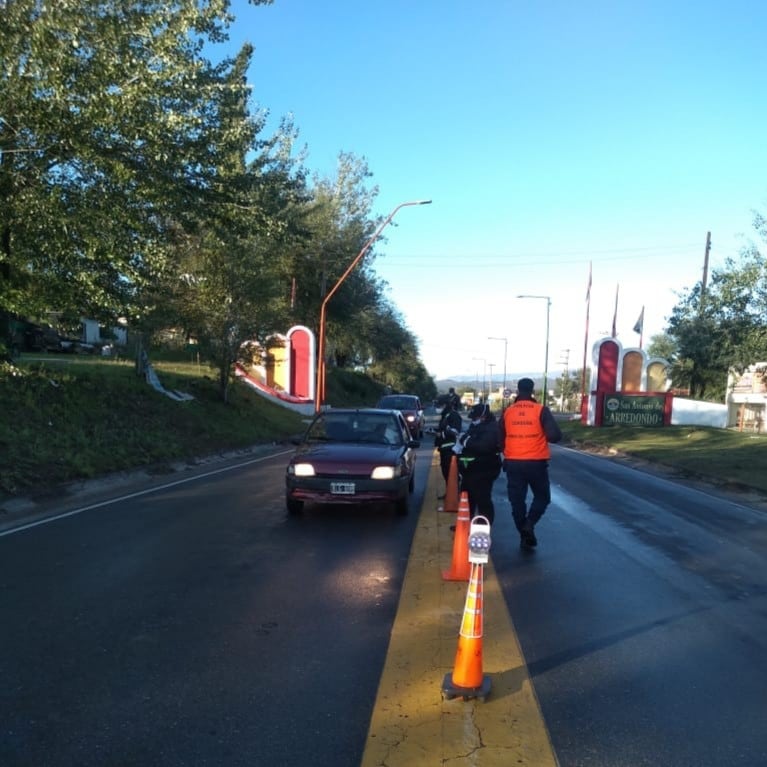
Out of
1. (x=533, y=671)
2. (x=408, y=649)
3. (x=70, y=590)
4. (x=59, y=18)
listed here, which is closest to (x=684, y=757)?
(x=533, y=671)

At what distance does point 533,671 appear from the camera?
173 inches

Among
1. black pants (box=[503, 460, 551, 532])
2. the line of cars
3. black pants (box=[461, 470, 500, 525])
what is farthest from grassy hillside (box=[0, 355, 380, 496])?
black pants (box=[503, 460, 551, 532])

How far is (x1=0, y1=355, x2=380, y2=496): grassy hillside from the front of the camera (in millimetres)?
11977

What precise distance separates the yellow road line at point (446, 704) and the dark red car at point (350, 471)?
10.1 feet

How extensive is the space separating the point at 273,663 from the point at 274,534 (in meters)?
3.93

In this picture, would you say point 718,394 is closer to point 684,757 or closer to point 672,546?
point 672,546

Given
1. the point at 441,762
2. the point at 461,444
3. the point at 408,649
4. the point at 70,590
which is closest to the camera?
the point at 441,762

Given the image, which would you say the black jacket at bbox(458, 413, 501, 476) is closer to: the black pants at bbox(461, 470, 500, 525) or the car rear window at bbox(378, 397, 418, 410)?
the black pants at bbox(461, 470, 500, 525)

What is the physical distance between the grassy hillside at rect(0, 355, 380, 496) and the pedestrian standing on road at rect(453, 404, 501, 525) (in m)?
6.64

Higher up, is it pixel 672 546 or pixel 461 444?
pixel 461 444

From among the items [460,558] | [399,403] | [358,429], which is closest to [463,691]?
[460,558]

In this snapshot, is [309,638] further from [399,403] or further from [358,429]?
[399,403]

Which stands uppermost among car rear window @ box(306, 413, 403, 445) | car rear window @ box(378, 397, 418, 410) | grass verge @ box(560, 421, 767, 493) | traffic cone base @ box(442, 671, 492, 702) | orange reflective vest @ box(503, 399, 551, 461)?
orange reflective vest @ box(503, 399, 551, 461)

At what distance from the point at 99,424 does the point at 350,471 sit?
8421mm
